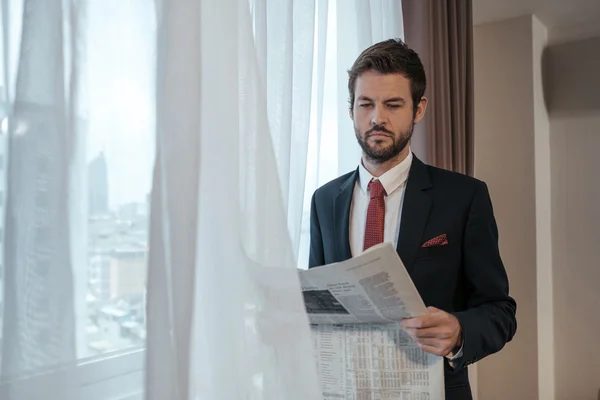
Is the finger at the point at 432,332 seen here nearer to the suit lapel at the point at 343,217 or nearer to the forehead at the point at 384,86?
the suit lapel at the point at 343,217

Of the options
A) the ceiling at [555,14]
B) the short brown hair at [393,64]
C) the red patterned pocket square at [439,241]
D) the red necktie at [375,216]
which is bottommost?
the red patterned pocket square at [439,241]

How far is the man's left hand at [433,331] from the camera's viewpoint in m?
0.91

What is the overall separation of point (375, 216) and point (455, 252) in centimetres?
19

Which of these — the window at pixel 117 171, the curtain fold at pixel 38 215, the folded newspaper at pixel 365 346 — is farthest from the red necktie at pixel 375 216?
the curtain fold at pixel 38 215

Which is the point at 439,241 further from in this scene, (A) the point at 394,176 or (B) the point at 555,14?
(B) the point at 555,14

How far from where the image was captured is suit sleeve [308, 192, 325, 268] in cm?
129

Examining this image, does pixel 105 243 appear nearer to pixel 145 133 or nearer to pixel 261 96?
pixel 145 133

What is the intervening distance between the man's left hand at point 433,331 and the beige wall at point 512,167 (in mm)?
1794

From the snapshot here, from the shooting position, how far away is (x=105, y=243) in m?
0.82

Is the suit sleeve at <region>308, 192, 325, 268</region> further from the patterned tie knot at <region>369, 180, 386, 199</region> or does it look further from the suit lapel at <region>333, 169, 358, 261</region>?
the patterned tie knot at <region>369, 180, 386, 199</region>

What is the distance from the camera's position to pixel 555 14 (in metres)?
2.56

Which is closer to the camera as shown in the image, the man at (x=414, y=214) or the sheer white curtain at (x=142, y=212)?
the sheer white curtain at (x=142, y=212)

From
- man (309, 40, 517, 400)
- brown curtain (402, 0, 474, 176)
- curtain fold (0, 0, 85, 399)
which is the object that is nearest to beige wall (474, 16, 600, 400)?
brown curtain (402, 0, 474, 176)

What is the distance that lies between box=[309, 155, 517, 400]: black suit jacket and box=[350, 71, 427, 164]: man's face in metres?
0.08
